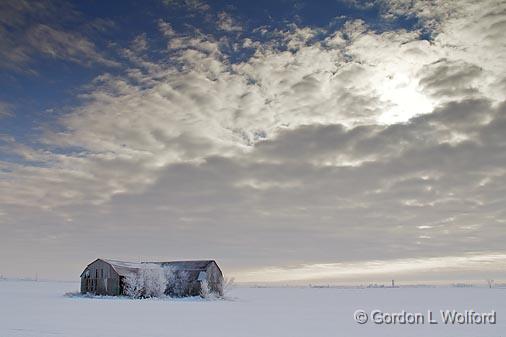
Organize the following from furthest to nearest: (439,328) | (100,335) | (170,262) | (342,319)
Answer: (170,262), (342,319), (439,328), (100,335)

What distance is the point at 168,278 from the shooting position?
80.1 m

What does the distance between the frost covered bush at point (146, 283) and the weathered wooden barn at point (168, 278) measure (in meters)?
1.13

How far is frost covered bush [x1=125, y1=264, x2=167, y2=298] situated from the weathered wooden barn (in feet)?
3.69

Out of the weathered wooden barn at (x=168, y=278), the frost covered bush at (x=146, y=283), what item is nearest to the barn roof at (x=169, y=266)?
the weathered wooden barn at (x=168, y=278)

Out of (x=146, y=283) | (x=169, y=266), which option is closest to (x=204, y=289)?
(x=169, y=266)

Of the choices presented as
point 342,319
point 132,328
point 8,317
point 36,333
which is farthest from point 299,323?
point 8,317

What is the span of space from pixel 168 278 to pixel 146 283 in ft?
14.1

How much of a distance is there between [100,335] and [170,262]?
58730mm

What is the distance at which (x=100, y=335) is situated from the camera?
2641 centimetres

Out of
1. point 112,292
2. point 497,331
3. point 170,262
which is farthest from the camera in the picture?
point 170,262

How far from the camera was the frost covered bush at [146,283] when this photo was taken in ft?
250

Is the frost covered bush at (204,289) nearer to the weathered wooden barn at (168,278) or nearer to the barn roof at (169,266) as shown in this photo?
the weathered wooden barn at (168,278)

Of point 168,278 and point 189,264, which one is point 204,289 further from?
point 168,278

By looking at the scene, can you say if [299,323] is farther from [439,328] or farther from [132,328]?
[132,328]
